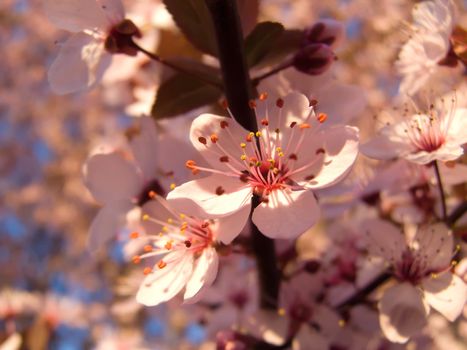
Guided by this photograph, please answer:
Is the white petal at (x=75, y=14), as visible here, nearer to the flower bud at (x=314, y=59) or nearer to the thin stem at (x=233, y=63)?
the thin stem at (x=233, y=63)

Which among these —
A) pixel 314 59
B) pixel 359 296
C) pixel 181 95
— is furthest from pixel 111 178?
pixel 359 296

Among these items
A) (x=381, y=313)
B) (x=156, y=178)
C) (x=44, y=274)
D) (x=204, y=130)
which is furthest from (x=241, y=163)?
(x=44, y=274)

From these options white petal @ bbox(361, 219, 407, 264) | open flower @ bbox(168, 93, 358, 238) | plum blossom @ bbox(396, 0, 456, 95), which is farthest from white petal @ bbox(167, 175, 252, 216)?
plum blossom @ bbox(396, 0, 456, 95)

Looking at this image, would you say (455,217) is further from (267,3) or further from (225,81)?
(267,3)

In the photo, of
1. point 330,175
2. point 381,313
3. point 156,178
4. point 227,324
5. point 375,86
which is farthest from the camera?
point 375,86

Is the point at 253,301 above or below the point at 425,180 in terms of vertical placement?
below

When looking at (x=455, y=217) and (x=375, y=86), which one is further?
(x=375, y=86)

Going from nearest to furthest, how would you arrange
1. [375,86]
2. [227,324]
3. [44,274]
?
1. [227,324]
2. [375,86]
3. [44,274]

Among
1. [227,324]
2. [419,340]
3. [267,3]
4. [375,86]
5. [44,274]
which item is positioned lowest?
[44,274]
